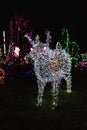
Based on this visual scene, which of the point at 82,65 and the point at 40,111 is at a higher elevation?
the point at 82,65

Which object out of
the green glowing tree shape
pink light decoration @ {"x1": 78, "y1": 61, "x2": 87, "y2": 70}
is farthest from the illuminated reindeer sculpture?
the green glowing tree shape

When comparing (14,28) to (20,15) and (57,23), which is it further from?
(57,23)

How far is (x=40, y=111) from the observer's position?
41.7 ft

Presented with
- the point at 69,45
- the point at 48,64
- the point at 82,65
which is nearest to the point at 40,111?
the point at 48,64

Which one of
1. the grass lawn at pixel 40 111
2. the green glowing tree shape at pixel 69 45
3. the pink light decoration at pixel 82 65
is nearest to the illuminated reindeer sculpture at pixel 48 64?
the grass lawn at pixel 40 111

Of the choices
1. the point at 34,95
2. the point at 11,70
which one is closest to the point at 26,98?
the point at 34,95

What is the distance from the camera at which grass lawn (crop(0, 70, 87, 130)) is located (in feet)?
35.6

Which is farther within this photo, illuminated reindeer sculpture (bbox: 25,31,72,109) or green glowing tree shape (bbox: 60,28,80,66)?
green glowing tree shape (bbox: 60,28,80,66)

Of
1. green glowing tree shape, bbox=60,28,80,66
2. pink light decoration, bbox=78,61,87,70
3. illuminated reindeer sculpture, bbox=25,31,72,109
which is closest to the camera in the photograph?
illuminated reindeer sculpture, bbox=25,31,72,109

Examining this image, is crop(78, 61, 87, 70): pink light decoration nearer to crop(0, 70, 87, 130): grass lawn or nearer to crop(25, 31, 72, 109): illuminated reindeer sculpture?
crop(0, 70, 87, 130): grass lawn

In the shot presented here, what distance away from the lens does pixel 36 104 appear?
13883 mm

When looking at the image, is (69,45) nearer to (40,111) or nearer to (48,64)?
(48,64)

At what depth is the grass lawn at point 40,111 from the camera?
35.6ft

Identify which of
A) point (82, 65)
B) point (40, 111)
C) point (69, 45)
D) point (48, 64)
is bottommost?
point (40, 111)
